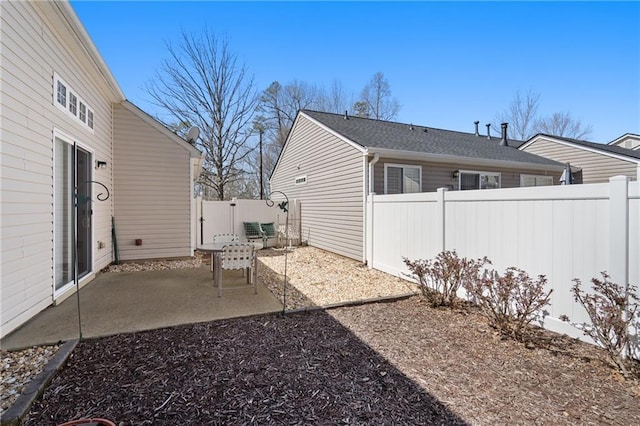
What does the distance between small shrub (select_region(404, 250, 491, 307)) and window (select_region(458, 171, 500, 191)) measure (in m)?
5.15

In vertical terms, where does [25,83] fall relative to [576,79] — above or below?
below

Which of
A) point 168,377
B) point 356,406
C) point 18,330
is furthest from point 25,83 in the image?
point 356,406

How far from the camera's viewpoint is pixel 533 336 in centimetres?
322

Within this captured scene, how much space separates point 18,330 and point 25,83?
8.83ft

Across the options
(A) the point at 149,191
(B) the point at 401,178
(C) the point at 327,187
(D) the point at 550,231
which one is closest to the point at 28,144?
(A) the point at 149,191

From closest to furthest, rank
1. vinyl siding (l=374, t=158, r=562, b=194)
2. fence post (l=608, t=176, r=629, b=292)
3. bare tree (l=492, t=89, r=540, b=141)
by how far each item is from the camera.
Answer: fence post (l=608, t=176, r=629, b=292)
vinyl siding (l=374, t=158, r=562, b=194)
bare tree (l=492, t=89, r=540, b=141)

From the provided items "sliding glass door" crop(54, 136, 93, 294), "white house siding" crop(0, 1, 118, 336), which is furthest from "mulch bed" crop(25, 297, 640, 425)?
"sliding glass door" crop(54, 136, 93, 294)

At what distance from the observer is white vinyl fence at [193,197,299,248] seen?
9414 mm

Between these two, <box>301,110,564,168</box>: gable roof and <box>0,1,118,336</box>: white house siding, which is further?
<box>301,110,564,168</box>: gable roof

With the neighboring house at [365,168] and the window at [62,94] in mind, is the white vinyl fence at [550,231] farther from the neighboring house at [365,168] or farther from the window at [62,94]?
the window at [62,94]

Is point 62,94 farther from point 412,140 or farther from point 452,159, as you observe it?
point 452,159

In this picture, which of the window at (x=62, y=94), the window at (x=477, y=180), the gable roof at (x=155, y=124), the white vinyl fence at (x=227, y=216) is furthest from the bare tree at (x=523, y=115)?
the window at (x=62, y=94)

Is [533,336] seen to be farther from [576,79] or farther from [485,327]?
[576,79]

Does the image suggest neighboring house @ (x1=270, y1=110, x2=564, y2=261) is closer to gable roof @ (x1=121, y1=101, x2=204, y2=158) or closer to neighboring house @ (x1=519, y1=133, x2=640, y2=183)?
neighboring house @ (x1=519, y1=133, x2=640, y2=183)
